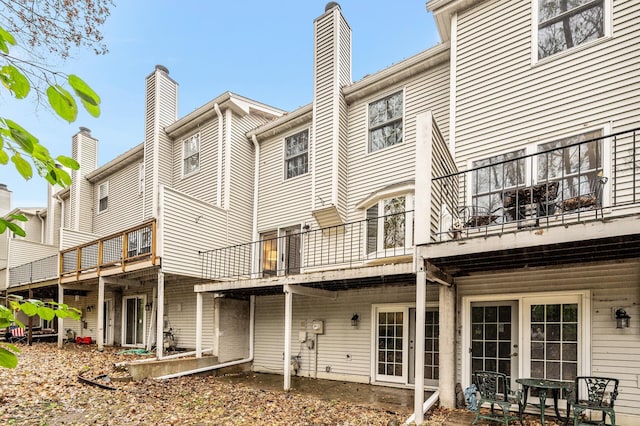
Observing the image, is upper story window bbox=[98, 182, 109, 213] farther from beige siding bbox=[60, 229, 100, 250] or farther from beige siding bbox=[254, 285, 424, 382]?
beige siding bbox=[254, 285, 424, 382]

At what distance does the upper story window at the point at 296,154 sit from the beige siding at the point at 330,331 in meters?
3.80

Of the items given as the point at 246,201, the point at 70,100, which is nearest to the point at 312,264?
the point at 246,201

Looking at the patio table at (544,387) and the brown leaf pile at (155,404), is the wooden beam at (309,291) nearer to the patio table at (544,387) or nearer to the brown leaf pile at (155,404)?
the brown leaf pile at (155,404)

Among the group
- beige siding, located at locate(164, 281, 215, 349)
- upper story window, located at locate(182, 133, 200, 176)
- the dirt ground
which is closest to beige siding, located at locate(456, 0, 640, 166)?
the dirt ground

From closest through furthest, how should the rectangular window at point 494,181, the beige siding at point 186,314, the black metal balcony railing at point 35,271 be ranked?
the rectangular window at point 494,181 → the beige siding at point 186,314 → the black metal balcony railing at point 35,271

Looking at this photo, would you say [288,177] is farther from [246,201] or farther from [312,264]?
[312,264]

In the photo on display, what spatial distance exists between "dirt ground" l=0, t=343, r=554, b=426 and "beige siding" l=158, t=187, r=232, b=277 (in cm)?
311

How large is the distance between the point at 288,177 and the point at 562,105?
752 cm

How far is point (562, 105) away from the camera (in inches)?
287

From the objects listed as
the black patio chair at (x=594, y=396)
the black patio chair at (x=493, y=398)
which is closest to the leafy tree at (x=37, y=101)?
the black patio chair at (x=493, y=398)

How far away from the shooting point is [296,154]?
1235 cm

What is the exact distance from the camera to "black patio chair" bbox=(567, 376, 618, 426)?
5891 mm

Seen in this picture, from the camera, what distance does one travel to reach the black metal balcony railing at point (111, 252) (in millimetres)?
Result: 12195

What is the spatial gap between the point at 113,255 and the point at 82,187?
266 inches
